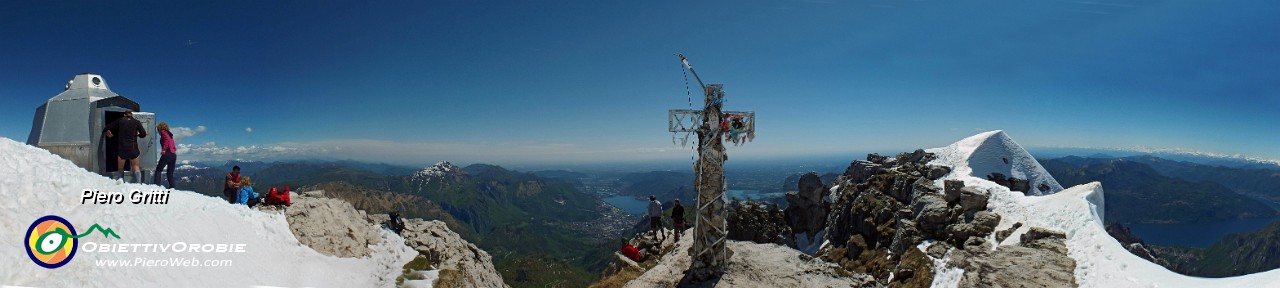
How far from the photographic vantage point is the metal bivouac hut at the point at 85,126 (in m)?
20.2

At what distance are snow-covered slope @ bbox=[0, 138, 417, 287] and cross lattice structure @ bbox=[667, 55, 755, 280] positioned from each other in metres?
14.9

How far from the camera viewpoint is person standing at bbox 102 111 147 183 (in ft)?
62.8

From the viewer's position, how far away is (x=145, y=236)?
49.6 feet

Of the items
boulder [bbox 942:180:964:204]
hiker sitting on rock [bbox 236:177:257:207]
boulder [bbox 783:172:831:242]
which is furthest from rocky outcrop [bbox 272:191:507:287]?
boulder [bbox 783:172:831:242]

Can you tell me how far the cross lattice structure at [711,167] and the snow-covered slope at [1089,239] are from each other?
11.9 metres

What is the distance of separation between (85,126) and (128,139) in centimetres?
400

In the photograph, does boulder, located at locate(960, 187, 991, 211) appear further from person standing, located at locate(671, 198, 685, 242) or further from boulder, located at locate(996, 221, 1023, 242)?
person standing, located at locate(671, 198, 685, 242)

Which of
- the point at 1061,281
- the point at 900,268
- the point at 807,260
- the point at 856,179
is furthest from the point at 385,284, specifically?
the point at 856,179

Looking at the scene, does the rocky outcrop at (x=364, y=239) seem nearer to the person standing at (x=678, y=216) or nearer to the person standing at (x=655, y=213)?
the person standing at (x=655, y=213)

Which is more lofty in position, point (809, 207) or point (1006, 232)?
point (1006, 232)

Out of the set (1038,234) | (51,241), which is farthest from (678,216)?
(51,241)

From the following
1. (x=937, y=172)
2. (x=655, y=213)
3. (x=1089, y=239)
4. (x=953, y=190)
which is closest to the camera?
(x=1089, y=239)

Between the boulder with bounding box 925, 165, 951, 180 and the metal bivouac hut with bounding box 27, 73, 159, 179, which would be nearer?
the metal bivouac hut with bounding box 27, 73, 159, 179

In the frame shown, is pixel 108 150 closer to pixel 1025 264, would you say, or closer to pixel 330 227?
pixel 330 227
